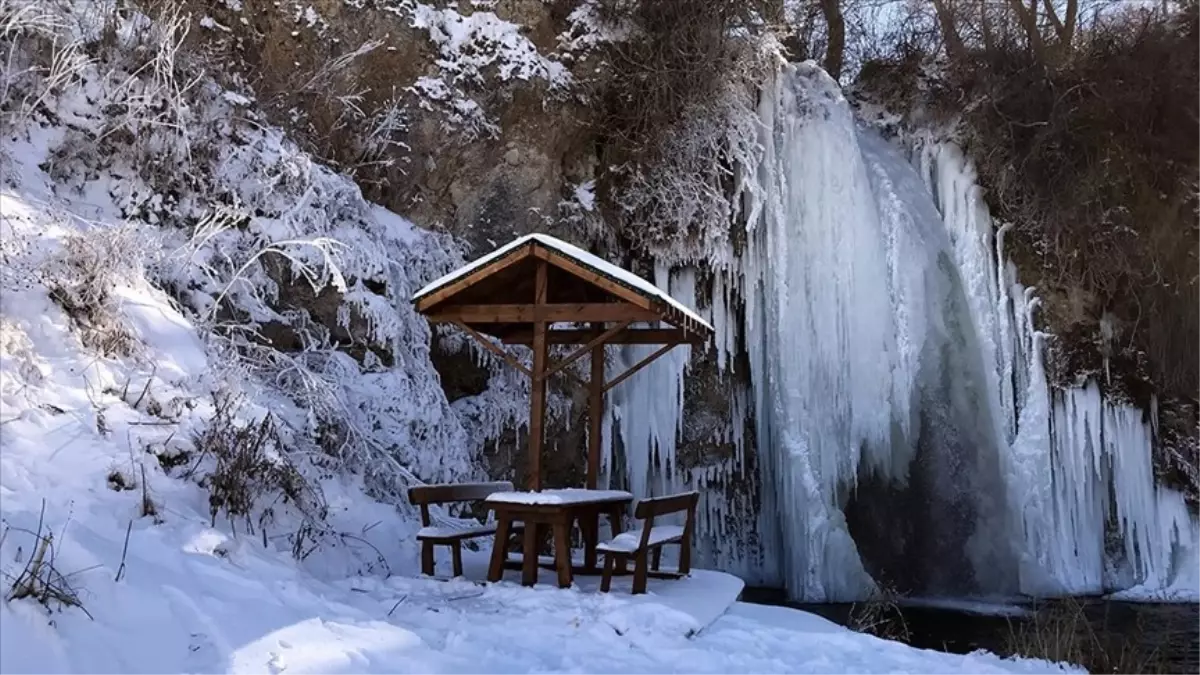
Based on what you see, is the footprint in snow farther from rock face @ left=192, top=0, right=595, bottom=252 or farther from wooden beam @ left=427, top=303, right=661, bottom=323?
rock face @ left=192, top=0, right=595, bottom=252

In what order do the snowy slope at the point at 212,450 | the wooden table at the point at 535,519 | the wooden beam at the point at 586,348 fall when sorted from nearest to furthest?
the snowy slope at the point at 212,450
the wooden table at the point at 535,519
the wooden beam at the point at 586,348

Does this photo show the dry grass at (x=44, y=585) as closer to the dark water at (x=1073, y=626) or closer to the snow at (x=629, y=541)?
the snow at (x=629, y=541)

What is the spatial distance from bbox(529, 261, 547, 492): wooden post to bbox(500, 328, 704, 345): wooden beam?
0.73m

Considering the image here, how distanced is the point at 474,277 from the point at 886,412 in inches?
256

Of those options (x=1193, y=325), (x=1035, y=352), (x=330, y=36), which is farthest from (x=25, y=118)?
(x=1193, y=325)

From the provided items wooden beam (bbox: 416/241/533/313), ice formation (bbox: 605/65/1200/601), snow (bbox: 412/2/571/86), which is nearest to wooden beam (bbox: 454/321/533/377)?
wooden beam (bbox: 416/241/533/313)

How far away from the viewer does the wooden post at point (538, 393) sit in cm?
676

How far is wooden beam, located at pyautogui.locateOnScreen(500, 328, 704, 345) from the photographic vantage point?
311 inches

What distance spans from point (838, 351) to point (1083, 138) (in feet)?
16.1

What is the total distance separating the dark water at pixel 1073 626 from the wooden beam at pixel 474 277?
417 centimetres

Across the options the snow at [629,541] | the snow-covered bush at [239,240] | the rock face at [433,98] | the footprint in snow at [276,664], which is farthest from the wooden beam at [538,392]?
the rock face at [433,98]

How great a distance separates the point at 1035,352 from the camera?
1202 cm

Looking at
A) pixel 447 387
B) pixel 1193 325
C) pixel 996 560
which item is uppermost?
pixel 1193 325

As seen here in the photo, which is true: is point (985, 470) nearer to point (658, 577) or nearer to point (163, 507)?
point (658, 577)
